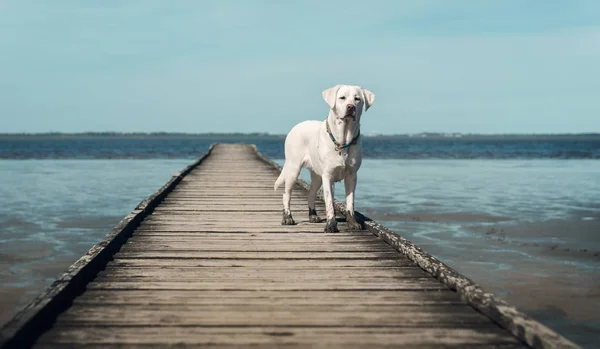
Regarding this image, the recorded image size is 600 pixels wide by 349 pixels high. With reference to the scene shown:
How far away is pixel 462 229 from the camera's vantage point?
479 inches

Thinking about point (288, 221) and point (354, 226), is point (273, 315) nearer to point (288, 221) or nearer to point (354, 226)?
point (354, 226)

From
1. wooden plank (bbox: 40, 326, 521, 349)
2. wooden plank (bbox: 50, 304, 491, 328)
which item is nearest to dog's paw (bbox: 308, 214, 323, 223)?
wooden plank (bbox: 50, 304, 491, 328)

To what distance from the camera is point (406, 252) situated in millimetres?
5207

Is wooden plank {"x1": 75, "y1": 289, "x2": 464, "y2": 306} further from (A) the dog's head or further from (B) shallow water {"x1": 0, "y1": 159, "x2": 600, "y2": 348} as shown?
(B) shallow water {"x1": 0, "y1": 159, "x2": 600, "y2": 348}

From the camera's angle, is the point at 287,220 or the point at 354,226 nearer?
the point at 354,226

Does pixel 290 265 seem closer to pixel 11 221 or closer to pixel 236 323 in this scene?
pixel 236 323

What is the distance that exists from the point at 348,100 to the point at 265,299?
8.38 ft

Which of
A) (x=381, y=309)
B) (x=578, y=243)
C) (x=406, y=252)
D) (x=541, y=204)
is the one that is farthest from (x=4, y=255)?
(x=541, y=204)

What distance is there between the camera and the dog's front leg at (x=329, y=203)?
244 inches

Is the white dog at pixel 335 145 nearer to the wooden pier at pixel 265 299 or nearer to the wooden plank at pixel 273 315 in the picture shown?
the wooden pier at pixel 265 299

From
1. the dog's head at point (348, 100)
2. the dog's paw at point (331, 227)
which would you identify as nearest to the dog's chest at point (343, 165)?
the dog's head at point (348, 100)

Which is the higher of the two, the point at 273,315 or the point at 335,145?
the point at 335,145

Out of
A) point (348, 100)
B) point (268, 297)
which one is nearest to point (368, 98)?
point (348, 100)

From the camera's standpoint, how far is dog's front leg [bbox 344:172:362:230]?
20.7 feet
